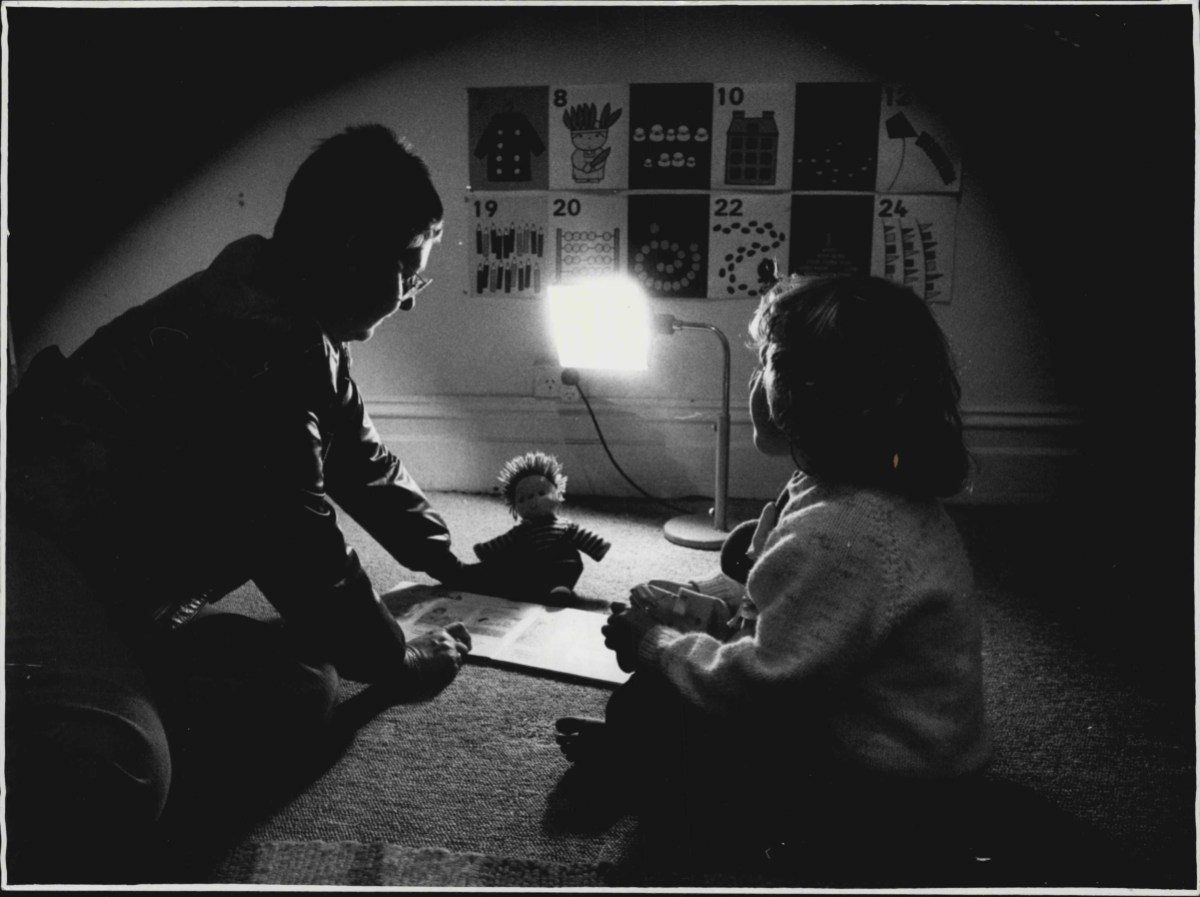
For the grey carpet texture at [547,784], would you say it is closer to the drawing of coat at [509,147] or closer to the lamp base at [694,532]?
the lamp base at [694,532]

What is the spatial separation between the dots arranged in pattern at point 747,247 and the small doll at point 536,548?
926mm

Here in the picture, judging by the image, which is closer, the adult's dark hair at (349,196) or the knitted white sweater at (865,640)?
the knitted white sweater at (865,640)

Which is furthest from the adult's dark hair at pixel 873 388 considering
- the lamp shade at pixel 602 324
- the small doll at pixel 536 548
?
the lamp shade at pixel 602 324

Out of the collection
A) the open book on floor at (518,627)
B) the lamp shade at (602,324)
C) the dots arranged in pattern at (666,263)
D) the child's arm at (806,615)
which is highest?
the dots arranged in pattern at (666,263)

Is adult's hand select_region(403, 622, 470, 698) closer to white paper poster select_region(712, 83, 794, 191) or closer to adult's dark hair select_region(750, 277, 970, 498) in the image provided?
adult's dark hair select_region(750, 277, 970, 498)

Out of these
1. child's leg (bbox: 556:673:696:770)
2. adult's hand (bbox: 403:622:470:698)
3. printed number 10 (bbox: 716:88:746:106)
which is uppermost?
printed number 10 (bbox: 716:88:746:106)

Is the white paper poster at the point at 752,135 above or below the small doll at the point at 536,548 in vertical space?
above

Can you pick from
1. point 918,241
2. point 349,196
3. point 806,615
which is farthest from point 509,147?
point 806,615

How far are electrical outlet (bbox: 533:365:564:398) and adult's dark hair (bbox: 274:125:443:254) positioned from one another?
4.54 feet

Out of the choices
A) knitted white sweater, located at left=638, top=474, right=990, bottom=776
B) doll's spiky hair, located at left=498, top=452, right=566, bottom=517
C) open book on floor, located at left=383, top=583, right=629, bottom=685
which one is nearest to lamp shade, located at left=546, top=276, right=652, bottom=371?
doll's spiky hair, located at left=498, top=452, right=566, bottom=517

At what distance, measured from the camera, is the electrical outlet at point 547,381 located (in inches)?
102

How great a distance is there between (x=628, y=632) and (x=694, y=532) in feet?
3.92

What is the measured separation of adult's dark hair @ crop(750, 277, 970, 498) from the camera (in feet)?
2.74

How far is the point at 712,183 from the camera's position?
244 cm
